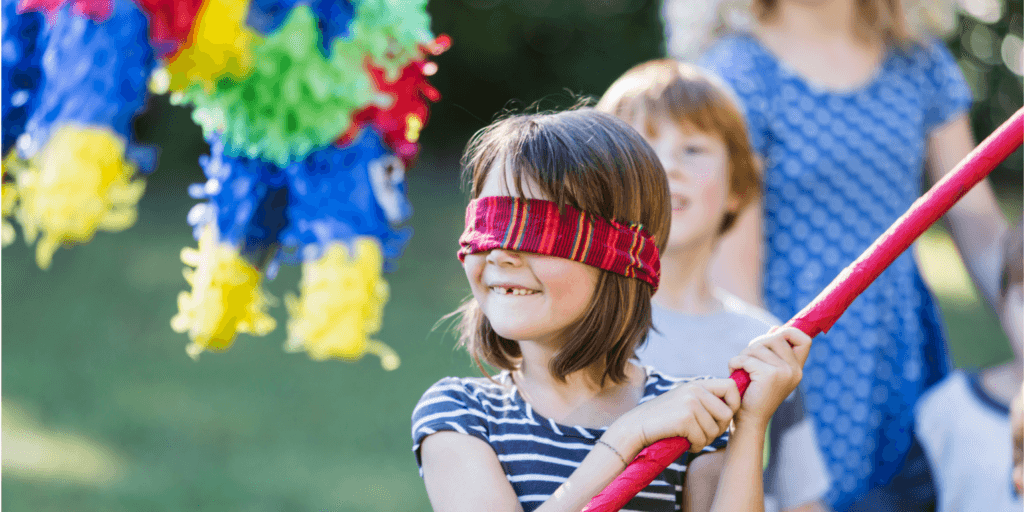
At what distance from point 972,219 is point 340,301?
1.57m

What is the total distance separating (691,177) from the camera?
1.76 m

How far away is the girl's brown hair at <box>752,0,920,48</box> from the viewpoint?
2.18m

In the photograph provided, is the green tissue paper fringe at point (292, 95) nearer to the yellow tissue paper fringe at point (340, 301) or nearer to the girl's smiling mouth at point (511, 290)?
the yellow tissue paper fringe at point (340, 301)

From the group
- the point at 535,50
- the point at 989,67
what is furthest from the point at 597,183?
the point at 535,50

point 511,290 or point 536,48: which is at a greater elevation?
point 536,48

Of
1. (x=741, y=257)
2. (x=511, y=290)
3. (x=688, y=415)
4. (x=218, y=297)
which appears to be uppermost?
(x=741, y=257)

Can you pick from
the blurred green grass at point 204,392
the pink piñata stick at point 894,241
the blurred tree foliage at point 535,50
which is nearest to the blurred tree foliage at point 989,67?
the blurred tree foliage at point 535,50

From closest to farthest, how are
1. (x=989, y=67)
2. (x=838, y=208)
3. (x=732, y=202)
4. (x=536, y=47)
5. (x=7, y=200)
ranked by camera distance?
1. (x=7, y=200)
2. (x=732, y=202)
3. (x=838, y=208)
4. (x=989, y=67)
5. (x=536, y=47)

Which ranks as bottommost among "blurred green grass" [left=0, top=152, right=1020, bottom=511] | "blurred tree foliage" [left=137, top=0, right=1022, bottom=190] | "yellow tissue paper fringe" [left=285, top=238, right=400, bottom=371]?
"yellow tissue paper fringe" [left=285, top=238, right=400, bottom=371]

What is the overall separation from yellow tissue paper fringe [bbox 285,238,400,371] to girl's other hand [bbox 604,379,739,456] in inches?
13.8

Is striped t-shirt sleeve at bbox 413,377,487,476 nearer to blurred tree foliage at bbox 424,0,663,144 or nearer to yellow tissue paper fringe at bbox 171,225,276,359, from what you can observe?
yellow tissue paper fringe at bbox 171,225,276,359

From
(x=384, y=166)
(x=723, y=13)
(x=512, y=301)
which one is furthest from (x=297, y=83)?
(x=723, y=13)

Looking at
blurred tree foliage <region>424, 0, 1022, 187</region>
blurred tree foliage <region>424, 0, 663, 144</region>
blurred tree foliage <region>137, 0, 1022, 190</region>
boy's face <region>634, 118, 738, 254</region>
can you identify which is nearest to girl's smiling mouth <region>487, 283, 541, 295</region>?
boy's face <region>634, 118, 738, 254</region>

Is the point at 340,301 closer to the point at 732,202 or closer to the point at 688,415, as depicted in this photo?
the point at 688,415
